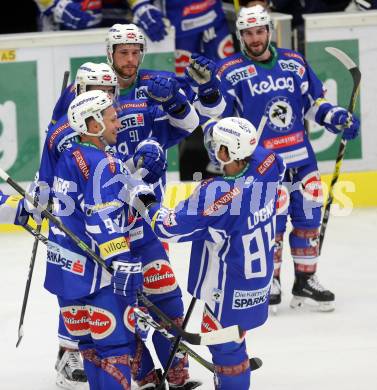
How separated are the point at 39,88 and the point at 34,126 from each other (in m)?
0.23

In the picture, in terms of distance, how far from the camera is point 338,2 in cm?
920

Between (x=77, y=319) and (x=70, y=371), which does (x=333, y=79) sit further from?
(x=77, y=319)

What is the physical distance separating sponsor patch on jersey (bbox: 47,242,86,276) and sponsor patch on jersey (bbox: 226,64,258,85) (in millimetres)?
1848

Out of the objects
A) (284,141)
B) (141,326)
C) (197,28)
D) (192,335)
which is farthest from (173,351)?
(197,28)

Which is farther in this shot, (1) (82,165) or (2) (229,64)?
(2) (229,64)

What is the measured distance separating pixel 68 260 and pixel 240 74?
194 centimetres

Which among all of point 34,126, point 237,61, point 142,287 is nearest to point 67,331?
point 142,287

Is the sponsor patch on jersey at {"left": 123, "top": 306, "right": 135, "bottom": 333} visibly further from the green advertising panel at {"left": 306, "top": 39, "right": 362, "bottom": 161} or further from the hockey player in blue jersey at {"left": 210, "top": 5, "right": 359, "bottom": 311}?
the green advertising panel at {"left": 306, "top": 39, "right": 362, "bottom": 161}

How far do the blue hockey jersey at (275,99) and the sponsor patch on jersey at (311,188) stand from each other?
85 millimetres

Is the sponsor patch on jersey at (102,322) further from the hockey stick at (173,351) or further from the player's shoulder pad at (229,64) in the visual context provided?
the player's shoulder pad at (229,64)

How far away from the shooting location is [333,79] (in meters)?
8.63

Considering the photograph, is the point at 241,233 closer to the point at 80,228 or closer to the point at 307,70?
the point at 80,228

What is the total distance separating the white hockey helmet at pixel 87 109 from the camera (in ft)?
17.5

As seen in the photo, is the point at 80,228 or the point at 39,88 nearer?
the point at 80,228
